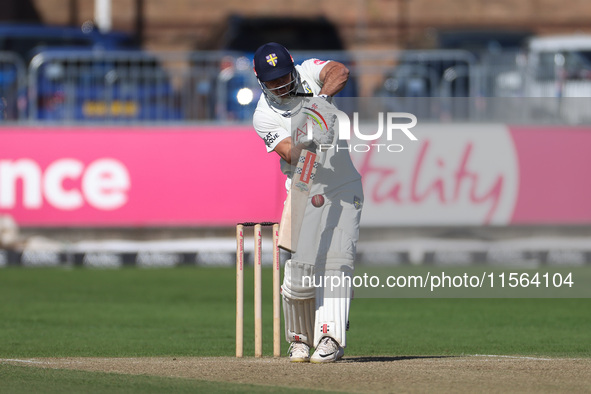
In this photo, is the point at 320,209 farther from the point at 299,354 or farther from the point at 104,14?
the point at 104,14

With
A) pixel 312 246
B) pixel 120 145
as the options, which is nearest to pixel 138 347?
pixel 312 246

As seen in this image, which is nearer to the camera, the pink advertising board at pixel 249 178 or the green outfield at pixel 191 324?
the green outfield at pixel 191 324

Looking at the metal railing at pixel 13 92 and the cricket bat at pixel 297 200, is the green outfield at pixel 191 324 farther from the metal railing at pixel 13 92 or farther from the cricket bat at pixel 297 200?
the metal railing at pixel 13 92

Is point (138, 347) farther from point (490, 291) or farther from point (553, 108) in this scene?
point (553, 108)

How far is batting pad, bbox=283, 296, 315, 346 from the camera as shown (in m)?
8.97

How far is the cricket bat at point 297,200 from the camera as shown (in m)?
8.53

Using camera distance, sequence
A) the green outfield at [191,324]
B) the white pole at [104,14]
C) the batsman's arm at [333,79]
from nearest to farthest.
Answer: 1. the batsman's arm at [333,79]
2. the green outfield at [191,324]
3. the white pole at [104,14]

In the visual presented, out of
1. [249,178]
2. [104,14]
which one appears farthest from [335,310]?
[104,14]

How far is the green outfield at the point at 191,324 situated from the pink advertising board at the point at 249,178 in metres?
1.51

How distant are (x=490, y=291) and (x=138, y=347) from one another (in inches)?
246

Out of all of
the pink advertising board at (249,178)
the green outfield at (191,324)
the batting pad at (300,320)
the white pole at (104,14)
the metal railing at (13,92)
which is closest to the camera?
the batting pad at (300,320)

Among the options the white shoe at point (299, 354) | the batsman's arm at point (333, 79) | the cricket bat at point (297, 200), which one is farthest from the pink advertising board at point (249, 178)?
the cricket bat at point (297, 200)

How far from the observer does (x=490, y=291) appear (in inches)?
615

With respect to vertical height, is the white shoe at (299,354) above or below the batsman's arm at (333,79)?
below
